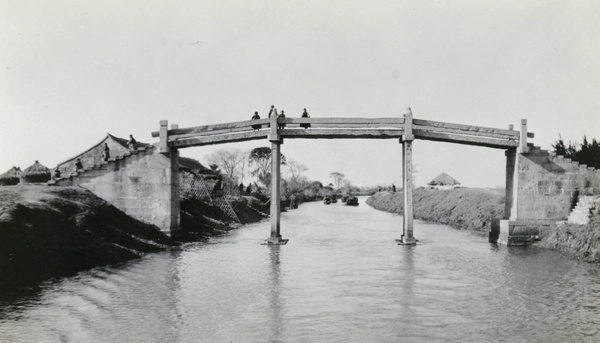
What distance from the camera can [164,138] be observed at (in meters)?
19.6

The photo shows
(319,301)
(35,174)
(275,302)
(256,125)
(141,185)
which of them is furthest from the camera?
(35,174)

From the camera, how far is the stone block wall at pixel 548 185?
18859 mm

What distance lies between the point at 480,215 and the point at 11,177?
3198 cm

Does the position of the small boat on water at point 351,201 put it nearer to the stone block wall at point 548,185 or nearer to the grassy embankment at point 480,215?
the grassy embankment at point 480,215

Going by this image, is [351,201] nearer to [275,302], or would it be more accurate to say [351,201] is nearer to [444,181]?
[444,181]

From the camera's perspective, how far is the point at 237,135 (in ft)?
62.7

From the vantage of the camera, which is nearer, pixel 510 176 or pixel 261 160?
pixel 510 176

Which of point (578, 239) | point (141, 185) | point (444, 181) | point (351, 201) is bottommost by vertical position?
point (351, 201)

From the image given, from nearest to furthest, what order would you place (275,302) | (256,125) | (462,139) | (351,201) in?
(275,302)
(462,139)
(256,125)
(351,201)

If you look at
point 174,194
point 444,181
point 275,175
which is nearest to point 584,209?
point 275,175

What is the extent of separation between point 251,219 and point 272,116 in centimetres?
2051

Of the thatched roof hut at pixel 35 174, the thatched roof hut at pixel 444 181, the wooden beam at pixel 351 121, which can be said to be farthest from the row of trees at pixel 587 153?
the thatched roof hut at pixel 444 181

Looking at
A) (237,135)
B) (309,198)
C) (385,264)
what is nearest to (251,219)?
(237,135)

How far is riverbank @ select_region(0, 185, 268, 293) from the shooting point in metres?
11.8
